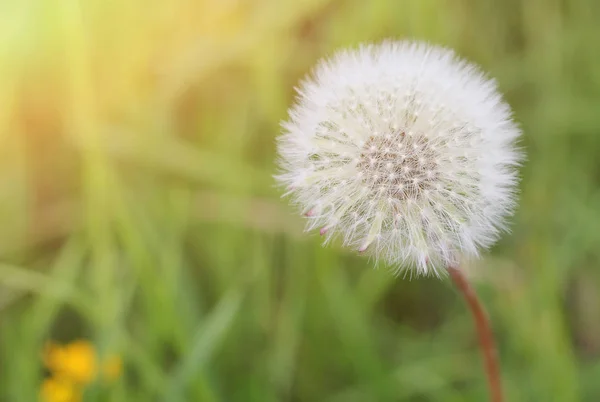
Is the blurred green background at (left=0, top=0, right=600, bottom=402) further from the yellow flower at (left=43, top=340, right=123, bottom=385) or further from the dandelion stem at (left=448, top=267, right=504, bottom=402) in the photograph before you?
the dandelion stem at (left=448, top=267, right=504, bottom=402)

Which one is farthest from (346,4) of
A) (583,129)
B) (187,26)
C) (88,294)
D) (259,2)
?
(88,294)

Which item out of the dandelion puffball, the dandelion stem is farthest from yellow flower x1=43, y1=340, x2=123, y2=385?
the dandelion stem

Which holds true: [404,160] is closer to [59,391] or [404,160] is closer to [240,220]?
[240,220]

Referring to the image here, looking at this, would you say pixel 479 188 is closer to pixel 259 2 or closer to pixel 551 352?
pixel 551 352

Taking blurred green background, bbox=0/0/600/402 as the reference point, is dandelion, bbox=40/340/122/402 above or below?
below

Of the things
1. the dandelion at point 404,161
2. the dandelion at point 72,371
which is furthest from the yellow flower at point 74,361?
the dandelion at point 404,161

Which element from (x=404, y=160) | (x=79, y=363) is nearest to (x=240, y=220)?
(x=79, y=363)
